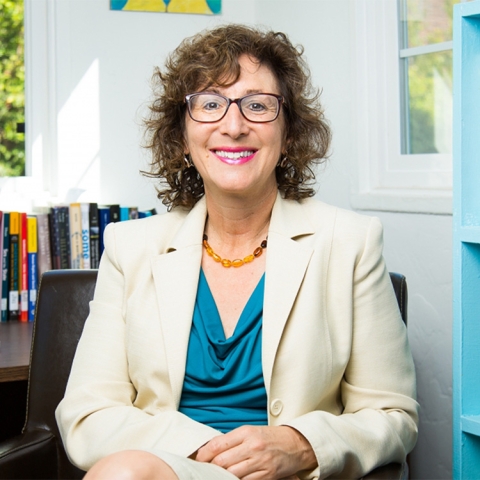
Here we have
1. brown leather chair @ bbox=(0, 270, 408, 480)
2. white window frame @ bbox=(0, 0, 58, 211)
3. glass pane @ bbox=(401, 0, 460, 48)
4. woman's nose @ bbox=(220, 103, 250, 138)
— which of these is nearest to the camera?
woman's nose @ bbox=(220, 103, 250, 138)

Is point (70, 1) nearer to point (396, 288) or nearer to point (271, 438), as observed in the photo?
point (396, 288)

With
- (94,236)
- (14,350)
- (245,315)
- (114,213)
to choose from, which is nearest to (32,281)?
(94,236)

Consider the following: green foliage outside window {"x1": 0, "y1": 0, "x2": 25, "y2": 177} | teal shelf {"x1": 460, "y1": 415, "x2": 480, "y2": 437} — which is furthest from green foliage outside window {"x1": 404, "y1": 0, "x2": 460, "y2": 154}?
green foliage outside window {"x1": 0, "y1": 0, "x2": 25, "y2": 177}

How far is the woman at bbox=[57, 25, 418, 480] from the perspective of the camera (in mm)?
1547

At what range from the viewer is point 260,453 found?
142 cm

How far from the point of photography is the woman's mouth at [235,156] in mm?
1660

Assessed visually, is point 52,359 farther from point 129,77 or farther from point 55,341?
point 129,77

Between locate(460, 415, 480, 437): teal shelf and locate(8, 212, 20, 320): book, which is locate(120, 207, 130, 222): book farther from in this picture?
locate(460, 415, 480, 437): teal shelf

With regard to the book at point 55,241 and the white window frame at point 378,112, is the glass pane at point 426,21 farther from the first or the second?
the book at point 55,241

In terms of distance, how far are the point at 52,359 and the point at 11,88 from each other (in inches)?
55.0

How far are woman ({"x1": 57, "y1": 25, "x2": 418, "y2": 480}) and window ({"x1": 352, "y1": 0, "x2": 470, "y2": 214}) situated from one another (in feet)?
1.95

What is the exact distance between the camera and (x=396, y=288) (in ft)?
6.06

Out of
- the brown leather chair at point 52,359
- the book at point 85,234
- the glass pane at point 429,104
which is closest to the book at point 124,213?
the book at point 85,234

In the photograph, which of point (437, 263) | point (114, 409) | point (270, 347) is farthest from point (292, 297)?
point (437, 263)
